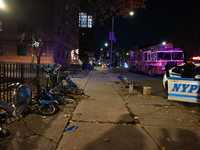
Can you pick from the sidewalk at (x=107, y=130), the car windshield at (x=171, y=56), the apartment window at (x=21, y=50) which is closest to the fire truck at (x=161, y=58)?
the car windshield at (x=171, y=56)

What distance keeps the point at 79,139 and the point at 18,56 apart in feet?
77.2

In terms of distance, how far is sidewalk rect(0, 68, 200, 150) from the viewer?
3.55m

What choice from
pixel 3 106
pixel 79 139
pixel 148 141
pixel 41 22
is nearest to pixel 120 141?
pixel 148 141

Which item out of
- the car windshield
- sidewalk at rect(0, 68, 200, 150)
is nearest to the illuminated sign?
sidewalk at rect(0, 68, 200, 150)

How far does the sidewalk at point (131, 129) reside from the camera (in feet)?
11.8

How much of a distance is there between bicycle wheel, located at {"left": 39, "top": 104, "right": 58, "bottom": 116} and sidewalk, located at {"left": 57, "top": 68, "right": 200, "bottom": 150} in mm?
666

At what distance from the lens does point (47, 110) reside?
18.6 ft

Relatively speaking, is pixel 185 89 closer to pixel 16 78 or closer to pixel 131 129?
pixel 131 129

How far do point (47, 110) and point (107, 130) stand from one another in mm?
2364

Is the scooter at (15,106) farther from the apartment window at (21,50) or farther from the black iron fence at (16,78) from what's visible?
the apartment window at (21,50)

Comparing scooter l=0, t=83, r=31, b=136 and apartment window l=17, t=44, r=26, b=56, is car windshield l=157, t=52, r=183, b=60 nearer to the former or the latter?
scooter l=0, t=83, r=31, b=136

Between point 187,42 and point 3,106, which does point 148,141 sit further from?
point 187,42

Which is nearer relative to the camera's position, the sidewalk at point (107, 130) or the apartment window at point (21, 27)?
the sidewalk at point (107, 130)

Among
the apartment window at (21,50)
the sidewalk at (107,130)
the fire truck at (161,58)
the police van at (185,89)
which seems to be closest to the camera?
the sidewalk at (107,130)
